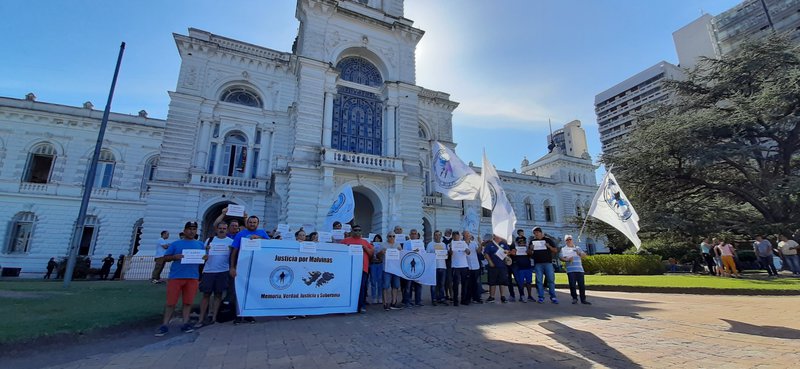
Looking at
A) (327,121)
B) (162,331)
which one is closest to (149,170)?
(327,121)

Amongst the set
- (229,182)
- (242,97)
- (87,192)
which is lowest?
(87,192)

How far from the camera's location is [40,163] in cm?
2192

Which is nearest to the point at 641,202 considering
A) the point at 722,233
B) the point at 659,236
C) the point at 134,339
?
the point at 659,236

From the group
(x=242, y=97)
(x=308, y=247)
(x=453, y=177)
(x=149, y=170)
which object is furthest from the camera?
(x=149, y=170)

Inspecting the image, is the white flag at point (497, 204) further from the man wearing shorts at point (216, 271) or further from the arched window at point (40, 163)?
the arched window at point (40, 163)

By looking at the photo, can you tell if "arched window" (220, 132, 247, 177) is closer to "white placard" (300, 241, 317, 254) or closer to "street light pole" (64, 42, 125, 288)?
"street light pole" (64, 42, 125, 288)

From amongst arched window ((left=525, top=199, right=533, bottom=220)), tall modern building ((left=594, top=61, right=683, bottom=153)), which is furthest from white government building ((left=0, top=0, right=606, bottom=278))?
tall modern building ((left=594, top=61, right=683, bottom=153))

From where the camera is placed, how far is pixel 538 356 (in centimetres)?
374

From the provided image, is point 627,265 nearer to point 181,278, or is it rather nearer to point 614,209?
point 614,209

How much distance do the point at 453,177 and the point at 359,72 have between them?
13.4 m

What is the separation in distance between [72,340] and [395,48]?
2018 cm

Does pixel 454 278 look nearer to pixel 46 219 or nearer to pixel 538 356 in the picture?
pixel 538 356

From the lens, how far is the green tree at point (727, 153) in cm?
1574

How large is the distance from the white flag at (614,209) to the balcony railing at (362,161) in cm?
1060
